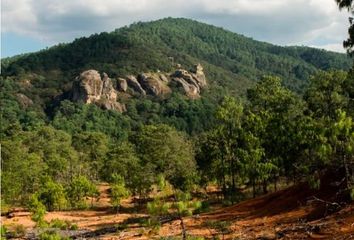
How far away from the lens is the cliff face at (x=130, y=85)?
160 metres

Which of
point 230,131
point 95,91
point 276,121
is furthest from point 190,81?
point 276,121

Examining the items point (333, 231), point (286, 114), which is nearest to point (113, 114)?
point (286, 114)

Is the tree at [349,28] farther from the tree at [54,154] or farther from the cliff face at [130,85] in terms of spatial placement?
the cliff face at [130,85]

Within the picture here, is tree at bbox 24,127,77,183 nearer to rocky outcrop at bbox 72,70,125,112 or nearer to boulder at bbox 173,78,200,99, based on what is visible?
rocky outcrop at bbox 72,70,125,112

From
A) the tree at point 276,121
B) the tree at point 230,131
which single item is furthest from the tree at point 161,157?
the tree at point 276,121

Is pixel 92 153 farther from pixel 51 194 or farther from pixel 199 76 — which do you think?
pixel 199 76

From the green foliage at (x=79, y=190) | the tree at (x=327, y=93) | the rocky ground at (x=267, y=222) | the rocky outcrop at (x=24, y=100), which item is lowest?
the rocky ground at (x=267, y=222)

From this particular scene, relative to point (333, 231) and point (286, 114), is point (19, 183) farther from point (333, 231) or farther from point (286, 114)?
point (333, 231)

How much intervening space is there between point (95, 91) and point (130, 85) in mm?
17942

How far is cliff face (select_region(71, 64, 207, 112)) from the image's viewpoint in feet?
526

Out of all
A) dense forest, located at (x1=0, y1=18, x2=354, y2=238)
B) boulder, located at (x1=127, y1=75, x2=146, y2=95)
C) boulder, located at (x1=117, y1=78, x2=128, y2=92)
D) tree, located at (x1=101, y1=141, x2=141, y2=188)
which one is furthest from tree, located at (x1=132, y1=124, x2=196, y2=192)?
boulder, located at (x1=127, y1=75, x2=146, y2=95)

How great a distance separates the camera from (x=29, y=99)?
166 m

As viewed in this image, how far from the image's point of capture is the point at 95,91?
161625 millimetres

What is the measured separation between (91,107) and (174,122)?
28572mm
